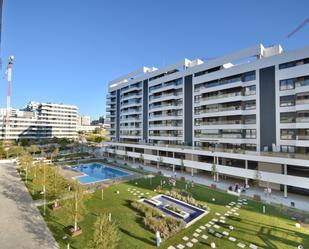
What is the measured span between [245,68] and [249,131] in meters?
11.0

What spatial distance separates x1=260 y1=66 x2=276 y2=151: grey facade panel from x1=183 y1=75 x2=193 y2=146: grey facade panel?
47.9ft

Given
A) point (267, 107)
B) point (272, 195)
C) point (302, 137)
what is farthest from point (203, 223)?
point (267, 107)

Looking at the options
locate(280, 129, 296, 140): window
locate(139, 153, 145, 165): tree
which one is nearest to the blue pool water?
locate(139, 153, 145, 165): tree

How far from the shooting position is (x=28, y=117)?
9962cm

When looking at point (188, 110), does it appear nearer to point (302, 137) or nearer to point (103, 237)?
point (302, 137)

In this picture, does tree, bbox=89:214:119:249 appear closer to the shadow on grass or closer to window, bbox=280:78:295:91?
the shadow on grass

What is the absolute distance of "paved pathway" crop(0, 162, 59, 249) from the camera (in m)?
14.6

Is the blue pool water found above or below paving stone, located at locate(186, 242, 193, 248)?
below

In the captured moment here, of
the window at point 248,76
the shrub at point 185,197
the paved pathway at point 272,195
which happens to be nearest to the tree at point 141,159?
the paved pathway at point 272,195

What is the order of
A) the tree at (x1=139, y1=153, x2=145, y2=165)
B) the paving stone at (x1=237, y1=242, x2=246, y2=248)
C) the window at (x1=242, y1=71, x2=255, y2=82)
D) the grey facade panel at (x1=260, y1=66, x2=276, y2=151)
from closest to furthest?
1. the paving stone at (x1=237, y1=242, x2=246, y2=248)
2. the grey facade panel at (x1=260, y1=66, x2=276, y2=151)
3. the window at (x1=242, y1=71, x2=255, y2=82)
4. the tree at (x1=139, y1=153, x2=145, y2=165)

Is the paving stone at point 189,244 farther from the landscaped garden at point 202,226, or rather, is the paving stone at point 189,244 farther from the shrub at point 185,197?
the shrub at point 185,197

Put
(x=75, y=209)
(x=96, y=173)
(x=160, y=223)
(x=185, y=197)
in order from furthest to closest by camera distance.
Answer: (x=96, y=173) < (x=185, y=197) < (x=160, y=223) < (x=75, y=209)

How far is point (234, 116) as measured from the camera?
35.5 meters

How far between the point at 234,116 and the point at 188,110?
10.6 metres
